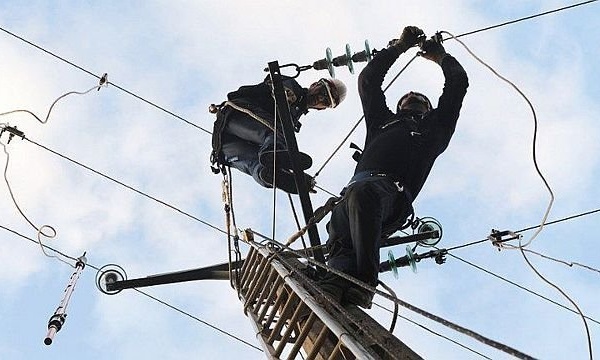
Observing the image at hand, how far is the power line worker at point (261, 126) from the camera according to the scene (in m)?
4.95

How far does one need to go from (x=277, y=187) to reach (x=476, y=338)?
312 centimetres

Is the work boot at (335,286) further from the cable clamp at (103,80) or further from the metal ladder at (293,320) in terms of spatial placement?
the cable clamp at (103,80)

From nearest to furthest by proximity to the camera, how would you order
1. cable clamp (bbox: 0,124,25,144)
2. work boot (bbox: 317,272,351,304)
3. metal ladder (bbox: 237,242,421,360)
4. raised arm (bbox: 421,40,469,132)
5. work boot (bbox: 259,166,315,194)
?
metal ladder (bbox: 237,242,421,360)
work boot (bbox: 317,272,351,304)
raised arm (bbox: 421,40,469,132)
work boot (bbox: 259,166,315,194)
cable clamp (bbox: 0,124,25,144)

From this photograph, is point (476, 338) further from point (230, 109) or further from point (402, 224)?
point (230, 109)

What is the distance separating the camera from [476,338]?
6.70 feet

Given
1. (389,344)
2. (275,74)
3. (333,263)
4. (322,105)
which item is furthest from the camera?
(322,105)

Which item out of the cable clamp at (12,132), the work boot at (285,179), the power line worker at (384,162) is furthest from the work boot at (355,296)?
the cable clamp at (12,132)

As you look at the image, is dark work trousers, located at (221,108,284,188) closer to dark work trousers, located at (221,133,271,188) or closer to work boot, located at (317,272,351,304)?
dark work trousers, located at (221,133,271,188)

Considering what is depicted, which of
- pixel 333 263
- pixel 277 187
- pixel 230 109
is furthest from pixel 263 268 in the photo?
pixel 230 109

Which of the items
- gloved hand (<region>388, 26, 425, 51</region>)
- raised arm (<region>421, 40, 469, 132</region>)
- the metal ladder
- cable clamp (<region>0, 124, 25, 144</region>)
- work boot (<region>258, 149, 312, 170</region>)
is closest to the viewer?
the metal ladder

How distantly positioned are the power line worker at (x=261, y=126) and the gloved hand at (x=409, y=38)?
38.1 inches

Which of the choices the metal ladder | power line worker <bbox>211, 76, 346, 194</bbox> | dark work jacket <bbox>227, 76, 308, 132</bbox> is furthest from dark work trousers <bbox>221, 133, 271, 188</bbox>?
the metal ladder

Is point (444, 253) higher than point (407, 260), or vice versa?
point (444, 253)

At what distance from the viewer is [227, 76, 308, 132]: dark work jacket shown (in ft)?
17.9
